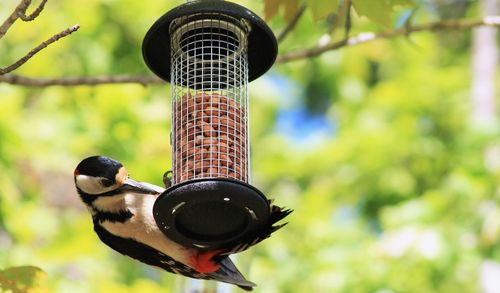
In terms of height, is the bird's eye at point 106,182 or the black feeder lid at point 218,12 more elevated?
the black feeder lid at point 218,12

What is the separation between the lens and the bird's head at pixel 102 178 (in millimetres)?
3764

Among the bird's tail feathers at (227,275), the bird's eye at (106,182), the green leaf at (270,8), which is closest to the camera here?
the bird's eye at (106,182)

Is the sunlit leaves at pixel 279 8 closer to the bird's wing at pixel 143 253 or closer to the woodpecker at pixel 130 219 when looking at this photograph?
the woodpecker at pixel 130 219

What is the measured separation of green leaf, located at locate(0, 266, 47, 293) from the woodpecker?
312 millimetres

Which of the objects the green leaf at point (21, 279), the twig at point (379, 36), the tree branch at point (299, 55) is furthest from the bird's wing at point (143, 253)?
the twig at point (379, 36)

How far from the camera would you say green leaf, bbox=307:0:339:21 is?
3.93m

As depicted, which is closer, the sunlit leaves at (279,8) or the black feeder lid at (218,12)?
the black feeder lid at (218,12)

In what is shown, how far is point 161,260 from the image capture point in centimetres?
406

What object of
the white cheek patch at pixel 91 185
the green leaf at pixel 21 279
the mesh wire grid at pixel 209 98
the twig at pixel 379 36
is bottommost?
the green leaf at pixel 21 279

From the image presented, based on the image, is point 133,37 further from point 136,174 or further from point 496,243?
point 496,243

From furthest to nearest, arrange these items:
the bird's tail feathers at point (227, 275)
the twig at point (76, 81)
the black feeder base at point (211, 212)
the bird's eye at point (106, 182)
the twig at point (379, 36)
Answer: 1. the twig at point (379, 36)
2. the twig at point (76, 81)
3. the bird's tail feathers at point (227, 275)
4. the bird's eye at point (106, 182)
5. the black feeder base at point (211, 212)

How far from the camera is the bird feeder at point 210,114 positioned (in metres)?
3.43

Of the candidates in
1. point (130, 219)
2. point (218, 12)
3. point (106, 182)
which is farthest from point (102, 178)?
point (218, 12)

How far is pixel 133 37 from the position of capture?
932 centimetres
